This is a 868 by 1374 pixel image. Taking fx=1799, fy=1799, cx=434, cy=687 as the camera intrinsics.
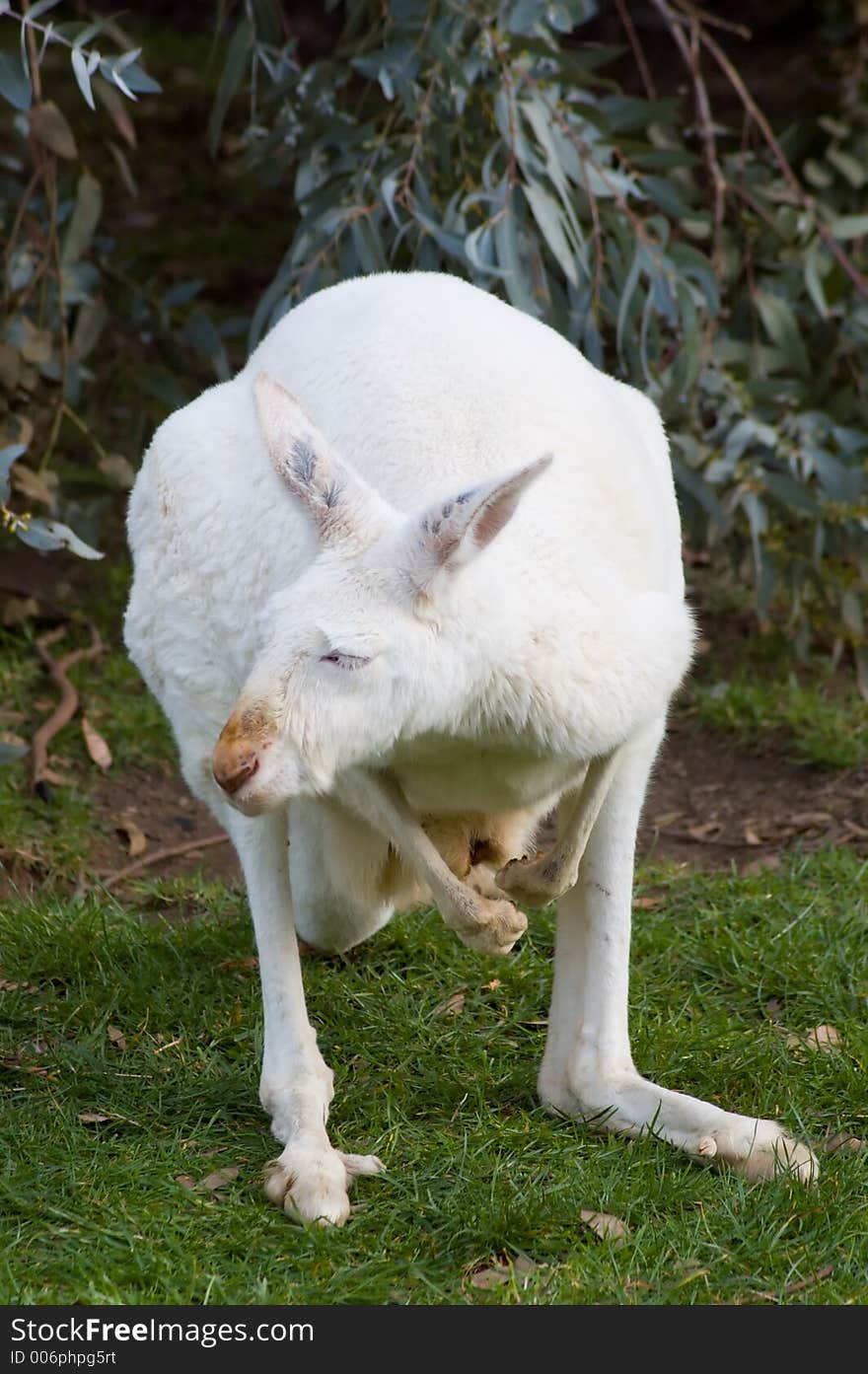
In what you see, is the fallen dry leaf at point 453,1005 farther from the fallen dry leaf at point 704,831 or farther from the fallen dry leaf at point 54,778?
the fallen dry leaf at point 54,778

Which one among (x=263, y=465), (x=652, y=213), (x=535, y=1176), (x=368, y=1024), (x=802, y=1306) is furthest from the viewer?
(x=652, y=213)

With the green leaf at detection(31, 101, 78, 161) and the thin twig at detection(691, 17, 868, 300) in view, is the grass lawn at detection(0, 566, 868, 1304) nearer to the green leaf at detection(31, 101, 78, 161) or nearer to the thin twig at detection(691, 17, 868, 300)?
the green leaf at detection(31, 101, 78, 161)

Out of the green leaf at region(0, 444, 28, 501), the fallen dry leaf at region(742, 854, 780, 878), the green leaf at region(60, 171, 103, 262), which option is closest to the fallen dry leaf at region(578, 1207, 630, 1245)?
the fallen dry leaf at region(742, 854, 780, 878)

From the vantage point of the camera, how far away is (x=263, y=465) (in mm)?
2904

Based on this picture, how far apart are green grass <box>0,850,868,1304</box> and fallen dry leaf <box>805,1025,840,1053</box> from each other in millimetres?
25

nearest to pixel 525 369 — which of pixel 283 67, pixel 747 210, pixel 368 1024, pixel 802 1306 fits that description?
pixel 368 1024

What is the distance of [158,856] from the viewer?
4.08 metres

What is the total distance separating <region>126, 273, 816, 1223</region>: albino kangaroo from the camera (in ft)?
7.60

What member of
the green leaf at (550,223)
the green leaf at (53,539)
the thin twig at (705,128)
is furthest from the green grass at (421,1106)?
the thin twig at (705,128)

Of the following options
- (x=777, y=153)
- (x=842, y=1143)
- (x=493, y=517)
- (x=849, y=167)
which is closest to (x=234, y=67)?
(x=777, y=153)

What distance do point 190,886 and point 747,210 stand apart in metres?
2.64

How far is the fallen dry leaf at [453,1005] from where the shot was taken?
3.26 meters

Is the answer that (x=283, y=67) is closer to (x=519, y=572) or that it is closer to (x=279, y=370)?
(x=279, y=370)

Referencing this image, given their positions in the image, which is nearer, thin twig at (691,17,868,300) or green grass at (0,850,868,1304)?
green grass at (0,850,868,1304)
